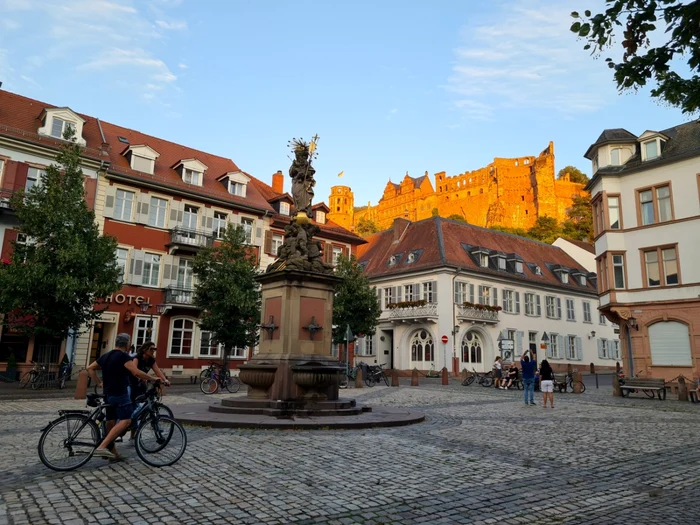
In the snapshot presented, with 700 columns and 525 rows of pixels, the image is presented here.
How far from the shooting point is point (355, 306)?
33.0m

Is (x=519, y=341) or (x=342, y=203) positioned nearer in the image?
(x=519, y=341)

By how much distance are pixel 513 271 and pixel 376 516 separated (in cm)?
4228

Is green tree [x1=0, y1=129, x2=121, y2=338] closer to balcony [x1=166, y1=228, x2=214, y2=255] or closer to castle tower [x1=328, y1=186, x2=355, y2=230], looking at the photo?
balcony [x1=166, y1=228, x2=214, y2=255]

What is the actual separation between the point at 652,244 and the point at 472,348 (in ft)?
54.8

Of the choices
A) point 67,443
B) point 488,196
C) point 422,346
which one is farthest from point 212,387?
point 488,196

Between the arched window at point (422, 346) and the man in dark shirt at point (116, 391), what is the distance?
109 feet

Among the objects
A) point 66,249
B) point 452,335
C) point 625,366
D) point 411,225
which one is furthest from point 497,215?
point 66,249

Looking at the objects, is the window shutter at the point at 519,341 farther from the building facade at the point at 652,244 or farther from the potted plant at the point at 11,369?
the potted plant at the point at 11,369

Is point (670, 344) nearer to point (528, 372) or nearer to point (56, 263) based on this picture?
point (528, 372)

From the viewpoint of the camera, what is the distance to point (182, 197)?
1283 inches

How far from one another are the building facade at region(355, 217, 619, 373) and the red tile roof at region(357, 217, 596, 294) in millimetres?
118

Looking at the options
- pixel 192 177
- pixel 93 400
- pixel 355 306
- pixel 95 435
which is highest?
pixel 192 177

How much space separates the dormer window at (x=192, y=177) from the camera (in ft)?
110

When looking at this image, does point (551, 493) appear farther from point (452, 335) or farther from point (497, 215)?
point (497, 215)
